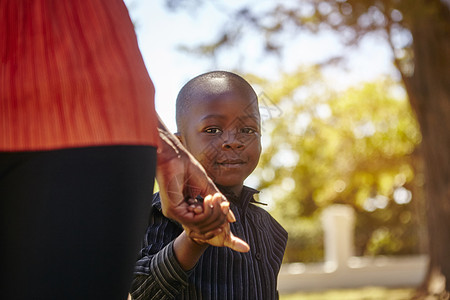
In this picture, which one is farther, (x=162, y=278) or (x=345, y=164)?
(x=345, y=164)

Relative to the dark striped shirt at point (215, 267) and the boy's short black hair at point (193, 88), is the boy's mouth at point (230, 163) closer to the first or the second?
the dark striped shirt at point (215, 267)

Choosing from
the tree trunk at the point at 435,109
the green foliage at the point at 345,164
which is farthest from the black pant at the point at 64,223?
the green foliage at the point at 345,164

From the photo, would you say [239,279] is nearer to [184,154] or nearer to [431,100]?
[184,154]

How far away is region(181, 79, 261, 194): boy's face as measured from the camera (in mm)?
2461

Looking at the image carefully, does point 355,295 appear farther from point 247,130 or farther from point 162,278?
point 162,278

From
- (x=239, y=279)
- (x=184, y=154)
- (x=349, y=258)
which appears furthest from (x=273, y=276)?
(x=349, y=258)

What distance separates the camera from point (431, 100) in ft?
36.6

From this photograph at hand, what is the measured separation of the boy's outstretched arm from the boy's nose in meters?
0.97

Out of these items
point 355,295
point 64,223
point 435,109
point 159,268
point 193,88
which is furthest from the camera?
point 355,295

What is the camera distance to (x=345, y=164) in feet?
79.2

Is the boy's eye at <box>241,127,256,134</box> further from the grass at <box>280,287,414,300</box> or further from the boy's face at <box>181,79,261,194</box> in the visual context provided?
the grass at <box>280,287,414,300</box>

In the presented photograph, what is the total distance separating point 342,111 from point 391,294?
358 inches

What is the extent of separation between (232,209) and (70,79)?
1406 millimetres

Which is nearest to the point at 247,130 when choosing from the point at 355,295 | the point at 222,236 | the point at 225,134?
the point at 225,134
